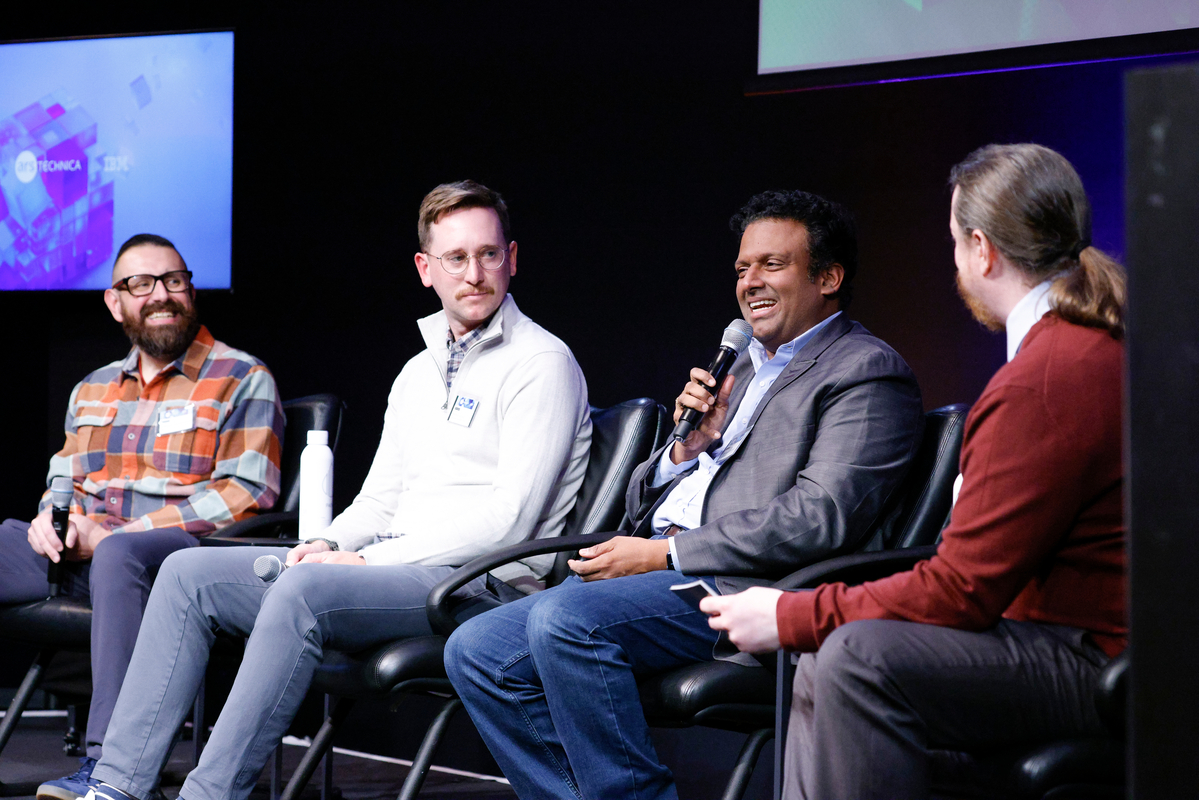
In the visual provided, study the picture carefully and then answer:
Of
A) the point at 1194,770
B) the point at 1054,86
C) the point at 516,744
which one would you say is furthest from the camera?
the point at 1054,86

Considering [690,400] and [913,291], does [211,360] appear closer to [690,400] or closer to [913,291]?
[690,400]

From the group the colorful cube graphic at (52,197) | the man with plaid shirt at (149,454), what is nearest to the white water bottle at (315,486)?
the man with plaid shirt at (149,454)

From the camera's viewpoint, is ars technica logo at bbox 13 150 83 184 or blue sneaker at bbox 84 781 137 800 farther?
ars technica logo at bbox 13 150 83 184

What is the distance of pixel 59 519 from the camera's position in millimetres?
3043

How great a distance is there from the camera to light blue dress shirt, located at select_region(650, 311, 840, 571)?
8.04 ft

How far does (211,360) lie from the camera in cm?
347

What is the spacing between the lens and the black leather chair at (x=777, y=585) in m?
1.99

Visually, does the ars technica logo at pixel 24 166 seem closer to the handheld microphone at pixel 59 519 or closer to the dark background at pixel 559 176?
the dark background at pixel 559 176

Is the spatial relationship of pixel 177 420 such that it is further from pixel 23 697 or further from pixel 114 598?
pixel 23 697

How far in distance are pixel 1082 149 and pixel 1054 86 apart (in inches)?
7.7

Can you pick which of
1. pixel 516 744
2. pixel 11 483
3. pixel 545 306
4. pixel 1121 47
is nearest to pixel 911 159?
pixel 1121 47

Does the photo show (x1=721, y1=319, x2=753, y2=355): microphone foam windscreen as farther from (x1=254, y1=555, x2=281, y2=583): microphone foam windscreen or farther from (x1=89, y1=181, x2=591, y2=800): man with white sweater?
(x1=254, y1=555, x2=281, y2=583): microphone foam windscreen

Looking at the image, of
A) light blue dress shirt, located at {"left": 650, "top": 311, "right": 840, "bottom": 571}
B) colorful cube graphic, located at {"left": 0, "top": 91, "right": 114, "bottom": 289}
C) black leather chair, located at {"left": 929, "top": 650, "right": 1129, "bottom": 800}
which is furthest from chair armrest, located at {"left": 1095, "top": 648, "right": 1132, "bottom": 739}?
colorful cube graphic, located at {"left": 0, "top": 91, "right": 114, "bottom": 289}

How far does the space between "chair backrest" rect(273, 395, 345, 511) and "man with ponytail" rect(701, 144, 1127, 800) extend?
1974mm
